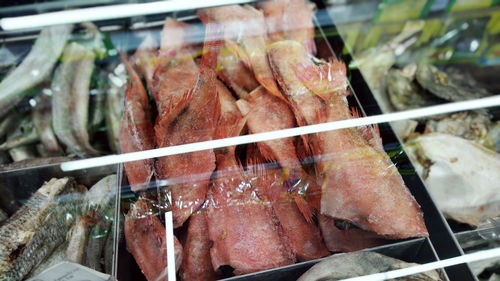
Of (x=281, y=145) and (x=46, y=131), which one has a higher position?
(x=46, y=131)

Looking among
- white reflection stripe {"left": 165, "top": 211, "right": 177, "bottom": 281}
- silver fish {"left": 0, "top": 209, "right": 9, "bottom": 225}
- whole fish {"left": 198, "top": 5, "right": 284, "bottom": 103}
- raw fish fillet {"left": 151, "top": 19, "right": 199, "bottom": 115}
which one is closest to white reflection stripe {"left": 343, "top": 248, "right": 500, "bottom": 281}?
white reflection stripe {"left": 165, "top": 211, "right": 177, "bottom": 281}

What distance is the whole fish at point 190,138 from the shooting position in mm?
1244

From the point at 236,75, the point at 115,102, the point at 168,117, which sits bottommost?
the point at 168,117

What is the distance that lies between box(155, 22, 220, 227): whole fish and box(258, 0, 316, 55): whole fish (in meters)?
0.48

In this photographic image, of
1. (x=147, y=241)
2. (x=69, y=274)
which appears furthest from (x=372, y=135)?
(x=69, y=274)

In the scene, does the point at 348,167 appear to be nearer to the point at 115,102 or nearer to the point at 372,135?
the point at 372,135

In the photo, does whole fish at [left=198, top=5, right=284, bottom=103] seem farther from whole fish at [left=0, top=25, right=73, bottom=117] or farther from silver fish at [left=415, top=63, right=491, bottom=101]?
silver fish at [left=415, top=63, right=491, bottom=101]

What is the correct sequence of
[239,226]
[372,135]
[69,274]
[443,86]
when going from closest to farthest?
[69,274]
[239,226]
[372,135]
[443,86]

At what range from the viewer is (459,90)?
216cm

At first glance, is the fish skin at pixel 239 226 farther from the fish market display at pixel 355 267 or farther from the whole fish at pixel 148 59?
the whole fish at pixel 148 59

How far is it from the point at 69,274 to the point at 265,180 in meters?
0.68

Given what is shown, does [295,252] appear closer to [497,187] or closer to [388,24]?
[497,187]

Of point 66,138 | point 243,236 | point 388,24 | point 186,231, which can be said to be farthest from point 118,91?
point 388,24

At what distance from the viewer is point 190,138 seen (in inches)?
51.8
